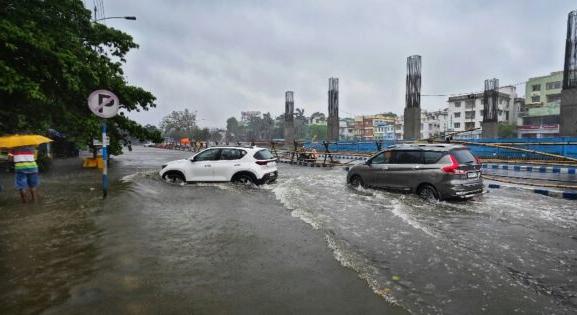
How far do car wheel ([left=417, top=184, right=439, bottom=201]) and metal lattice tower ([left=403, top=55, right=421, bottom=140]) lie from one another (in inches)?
869

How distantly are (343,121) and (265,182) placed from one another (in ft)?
409

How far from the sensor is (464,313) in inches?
132

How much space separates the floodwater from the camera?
140 inches

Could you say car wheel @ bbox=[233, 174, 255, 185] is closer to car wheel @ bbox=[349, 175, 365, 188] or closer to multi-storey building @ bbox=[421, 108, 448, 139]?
car wheel @ bbox=[349, 175, 365, 188]

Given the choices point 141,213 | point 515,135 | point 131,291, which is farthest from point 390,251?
point 515,135

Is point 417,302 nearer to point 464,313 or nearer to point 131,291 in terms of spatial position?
point 464,313

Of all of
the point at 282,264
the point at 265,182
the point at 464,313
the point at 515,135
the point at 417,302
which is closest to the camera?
the point at 464,313

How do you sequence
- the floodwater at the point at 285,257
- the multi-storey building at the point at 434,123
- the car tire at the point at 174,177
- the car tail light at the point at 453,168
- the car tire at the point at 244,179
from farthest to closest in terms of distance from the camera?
the multi-storey building at the point at 434,123 < the car tire at the point at 174,177 < the car tire at the point at 244,179 < the car tail light at the point at 453,168 < the floodwater at the point at 285,257

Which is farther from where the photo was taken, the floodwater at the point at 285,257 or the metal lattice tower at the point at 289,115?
the metal lattice tower at the point at 289,115

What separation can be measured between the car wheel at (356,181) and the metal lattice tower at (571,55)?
20079mm

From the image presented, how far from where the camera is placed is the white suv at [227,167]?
39.0 feet

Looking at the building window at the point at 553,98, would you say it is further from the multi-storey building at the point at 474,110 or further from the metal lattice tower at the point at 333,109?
the metal lattice tower at the point at 333,109

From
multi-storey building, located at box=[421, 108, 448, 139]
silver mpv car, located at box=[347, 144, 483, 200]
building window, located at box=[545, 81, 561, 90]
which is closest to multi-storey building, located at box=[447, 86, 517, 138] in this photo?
building window, located at box=[545, 81, 561, 90]

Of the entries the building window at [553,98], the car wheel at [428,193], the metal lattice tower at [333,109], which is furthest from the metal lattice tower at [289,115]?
the building window at [553,98]
